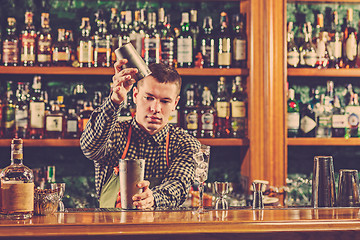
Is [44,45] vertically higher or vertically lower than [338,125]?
higher

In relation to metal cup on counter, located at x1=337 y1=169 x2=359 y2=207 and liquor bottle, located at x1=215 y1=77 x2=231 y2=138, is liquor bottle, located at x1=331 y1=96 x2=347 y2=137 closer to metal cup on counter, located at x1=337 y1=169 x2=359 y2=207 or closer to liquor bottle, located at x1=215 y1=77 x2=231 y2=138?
liquor bottle, located at x1=215 y1=77 x2=231 y2=138

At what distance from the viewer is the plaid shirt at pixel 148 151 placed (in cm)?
178

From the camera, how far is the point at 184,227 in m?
1.17

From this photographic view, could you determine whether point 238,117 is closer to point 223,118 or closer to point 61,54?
point 223,118

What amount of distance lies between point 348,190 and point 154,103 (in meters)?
0.79

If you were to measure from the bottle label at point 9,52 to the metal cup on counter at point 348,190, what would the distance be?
1850 millimetres

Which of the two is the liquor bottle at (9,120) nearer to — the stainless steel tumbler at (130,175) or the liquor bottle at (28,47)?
the liquor bottle at (28,47)

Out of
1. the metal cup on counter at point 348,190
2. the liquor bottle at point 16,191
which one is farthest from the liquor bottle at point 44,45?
the metal cup on counter at point 348,190

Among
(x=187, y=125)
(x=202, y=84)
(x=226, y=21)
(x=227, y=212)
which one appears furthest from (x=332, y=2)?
(x=227, y=212)

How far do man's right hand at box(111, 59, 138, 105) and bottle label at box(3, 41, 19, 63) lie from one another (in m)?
1.23

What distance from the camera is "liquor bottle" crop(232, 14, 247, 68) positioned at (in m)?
2.77

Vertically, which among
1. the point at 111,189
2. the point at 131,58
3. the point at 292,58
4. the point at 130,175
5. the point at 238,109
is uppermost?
the point at 292,58

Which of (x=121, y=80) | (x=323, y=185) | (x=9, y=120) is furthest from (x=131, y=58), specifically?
(x=9, y=120)

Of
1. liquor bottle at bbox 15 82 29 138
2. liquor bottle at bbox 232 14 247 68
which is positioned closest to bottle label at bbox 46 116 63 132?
liquor bottle at bbox 15 82 29 138
